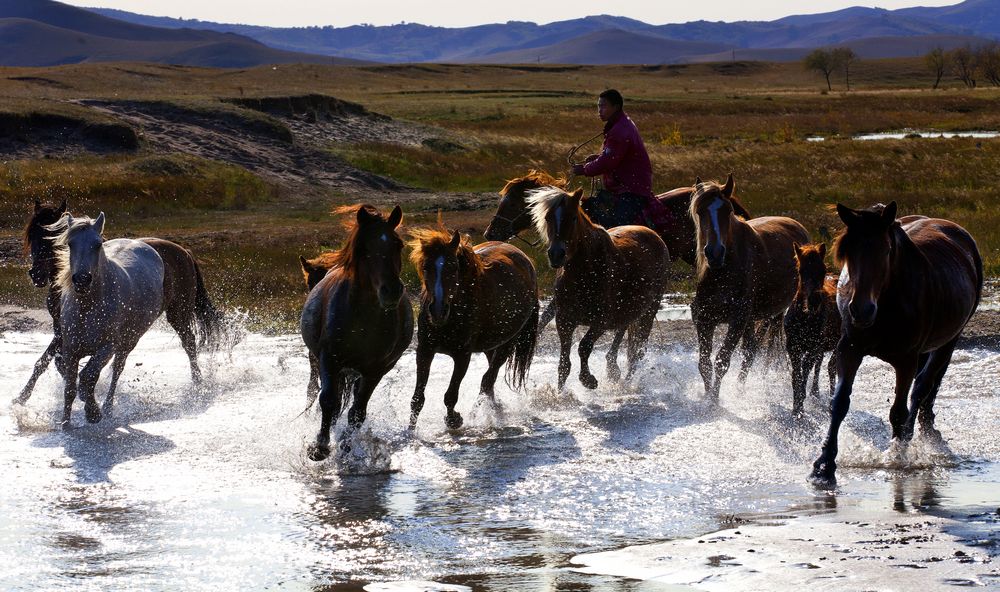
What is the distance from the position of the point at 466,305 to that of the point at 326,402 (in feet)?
5.56

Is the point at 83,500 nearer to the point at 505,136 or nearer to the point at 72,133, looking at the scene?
the point at 72,133

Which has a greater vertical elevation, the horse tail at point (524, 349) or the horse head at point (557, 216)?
the horse head at point (557, 216)

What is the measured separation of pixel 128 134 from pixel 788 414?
25.0 meters

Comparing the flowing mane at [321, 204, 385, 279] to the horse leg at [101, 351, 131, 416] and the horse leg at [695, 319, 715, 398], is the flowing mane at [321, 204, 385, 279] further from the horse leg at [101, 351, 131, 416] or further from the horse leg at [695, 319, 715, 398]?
the horse leg at [695, 319, 715, 398]

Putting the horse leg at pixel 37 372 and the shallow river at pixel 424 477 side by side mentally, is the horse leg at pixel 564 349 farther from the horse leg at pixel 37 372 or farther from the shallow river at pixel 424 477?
the horse leg at pixel 37 372

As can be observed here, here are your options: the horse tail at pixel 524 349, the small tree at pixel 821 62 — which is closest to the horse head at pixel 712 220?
the horse tail at pixel 524 349

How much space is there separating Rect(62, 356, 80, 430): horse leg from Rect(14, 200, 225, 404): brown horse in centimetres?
67

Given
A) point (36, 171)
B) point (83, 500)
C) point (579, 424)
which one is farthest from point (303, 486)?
point (36, 171)

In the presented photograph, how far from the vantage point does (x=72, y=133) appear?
30734 mm

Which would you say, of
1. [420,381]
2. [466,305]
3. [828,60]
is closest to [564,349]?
[466,305]

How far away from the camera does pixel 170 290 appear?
1152 centimetres

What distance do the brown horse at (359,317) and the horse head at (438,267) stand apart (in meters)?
0.26

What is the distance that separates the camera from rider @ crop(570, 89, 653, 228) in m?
A: 12.0

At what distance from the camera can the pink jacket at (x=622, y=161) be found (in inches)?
472
